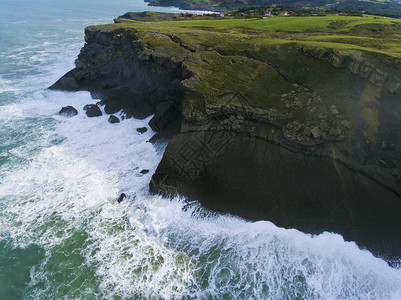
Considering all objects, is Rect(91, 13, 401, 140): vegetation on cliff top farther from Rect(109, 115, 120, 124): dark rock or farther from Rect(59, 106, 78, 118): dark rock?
Rect(59, 106, 78, 118): dark rock

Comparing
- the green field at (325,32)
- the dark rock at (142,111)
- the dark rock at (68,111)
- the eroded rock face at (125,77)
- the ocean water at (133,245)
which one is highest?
the green field at (325,32)

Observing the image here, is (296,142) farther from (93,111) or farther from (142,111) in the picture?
(93,111)

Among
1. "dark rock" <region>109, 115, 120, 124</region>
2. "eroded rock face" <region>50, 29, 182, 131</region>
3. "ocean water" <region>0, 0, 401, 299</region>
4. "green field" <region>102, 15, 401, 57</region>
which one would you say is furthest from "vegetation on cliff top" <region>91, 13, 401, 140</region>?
"dark rock" <region>109, 115, 120, 124</region>

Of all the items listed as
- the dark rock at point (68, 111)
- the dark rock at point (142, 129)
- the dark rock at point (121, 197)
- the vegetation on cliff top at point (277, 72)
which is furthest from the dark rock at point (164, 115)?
the dark rock at point (68, 111)

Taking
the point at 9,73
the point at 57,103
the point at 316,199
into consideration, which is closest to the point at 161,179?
the point at 316,199

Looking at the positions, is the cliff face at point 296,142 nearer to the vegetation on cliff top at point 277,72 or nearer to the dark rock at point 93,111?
the vegetation on cliff top at point 277,72

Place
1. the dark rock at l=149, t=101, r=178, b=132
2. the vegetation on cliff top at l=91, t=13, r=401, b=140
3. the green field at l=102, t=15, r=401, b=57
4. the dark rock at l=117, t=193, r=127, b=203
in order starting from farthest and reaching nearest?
the dark rock at l=149, t=101, r=178, b=132, the green field at l=102, t=15, r=401, b=57, the dark rock at l=117, t=193, r=127, b=203, the vegetation on cliff top at l=91, t=13, r=401, b=140

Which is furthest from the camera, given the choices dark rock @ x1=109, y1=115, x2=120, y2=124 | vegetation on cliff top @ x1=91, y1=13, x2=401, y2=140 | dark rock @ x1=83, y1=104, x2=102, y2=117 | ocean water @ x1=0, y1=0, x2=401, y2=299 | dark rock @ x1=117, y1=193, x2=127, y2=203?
dark rock @ x1=83, y1=104, x2=102, y2=117

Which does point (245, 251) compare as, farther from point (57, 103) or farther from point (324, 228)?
point (57, 103)
